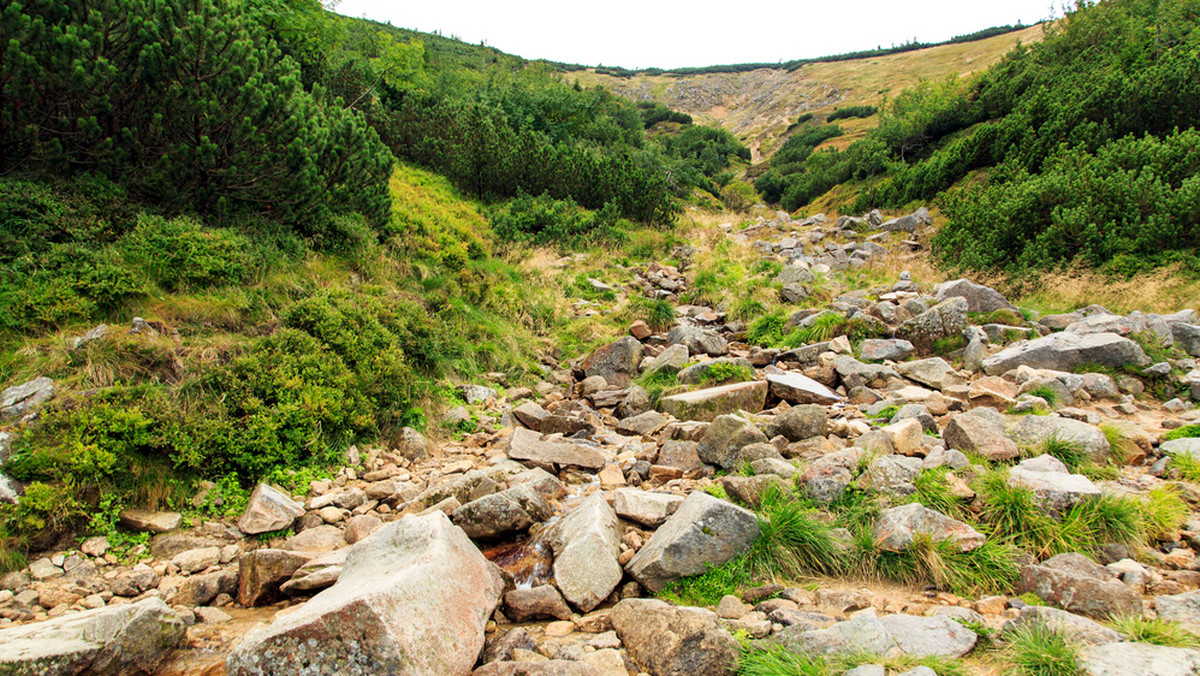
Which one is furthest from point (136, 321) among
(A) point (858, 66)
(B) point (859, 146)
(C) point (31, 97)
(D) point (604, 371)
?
(A) point (858, 66)

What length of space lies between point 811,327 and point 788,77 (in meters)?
103

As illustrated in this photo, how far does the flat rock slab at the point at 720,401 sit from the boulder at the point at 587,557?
105 inches

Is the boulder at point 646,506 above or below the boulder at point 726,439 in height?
below

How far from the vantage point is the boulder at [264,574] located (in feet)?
10.4

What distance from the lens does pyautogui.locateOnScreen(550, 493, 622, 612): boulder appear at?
3.10m

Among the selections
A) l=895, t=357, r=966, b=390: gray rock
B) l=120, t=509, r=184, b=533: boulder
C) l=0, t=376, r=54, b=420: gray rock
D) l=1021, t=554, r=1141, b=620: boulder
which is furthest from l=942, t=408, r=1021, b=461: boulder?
l=0, t=376, r=54, b=420: gray rock

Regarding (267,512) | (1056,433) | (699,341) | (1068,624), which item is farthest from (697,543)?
(699,341)

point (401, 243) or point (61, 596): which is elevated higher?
point (401, 243)

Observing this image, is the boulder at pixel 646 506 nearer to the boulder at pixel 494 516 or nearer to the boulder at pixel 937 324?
the boulder at pixel 494 516

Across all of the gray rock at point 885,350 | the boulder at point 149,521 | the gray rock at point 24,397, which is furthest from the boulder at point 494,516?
the gray rock at point 885,350

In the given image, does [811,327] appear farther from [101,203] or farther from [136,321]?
[101,203]

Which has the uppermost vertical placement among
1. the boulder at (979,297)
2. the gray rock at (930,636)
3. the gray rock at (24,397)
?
the boulder at (979,297)

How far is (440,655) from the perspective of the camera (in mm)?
2404

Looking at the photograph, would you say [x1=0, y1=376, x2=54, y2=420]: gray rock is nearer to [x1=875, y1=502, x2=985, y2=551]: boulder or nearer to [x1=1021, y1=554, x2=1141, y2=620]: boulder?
[x1=875, y1=502, x2=985, y2=551]: boulder
